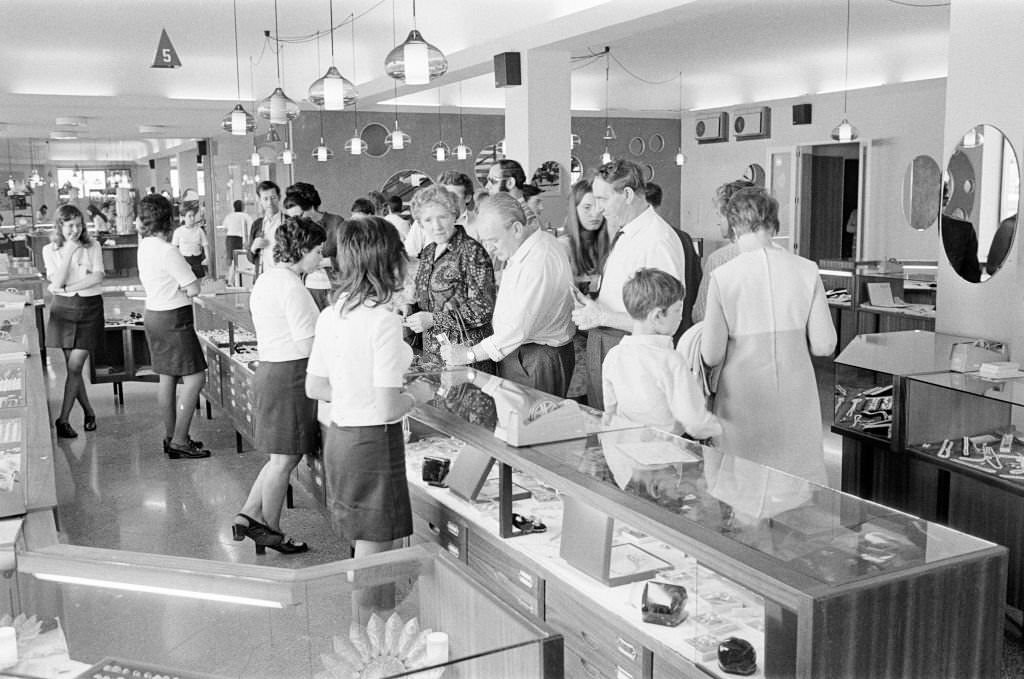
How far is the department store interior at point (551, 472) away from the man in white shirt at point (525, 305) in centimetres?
43

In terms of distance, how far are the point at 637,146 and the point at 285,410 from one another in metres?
15.9

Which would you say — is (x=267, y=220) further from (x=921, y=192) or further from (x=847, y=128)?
(x=921, y=192)

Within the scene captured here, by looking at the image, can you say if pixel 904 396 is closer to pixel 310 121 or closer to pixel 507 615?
pixel 507 615

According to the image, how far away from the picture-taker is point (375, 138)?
1725 centimetres

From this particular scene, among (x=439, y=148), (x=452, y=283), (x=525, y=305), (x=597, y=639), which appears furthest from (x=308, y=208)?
(x=439, y=148)

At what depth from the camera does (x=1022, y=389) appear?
13.2ft

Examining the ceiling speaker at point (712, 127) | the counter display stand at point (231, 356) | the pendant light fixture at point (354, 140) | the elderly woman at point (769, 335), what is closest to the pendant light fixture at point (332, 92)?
the counter display stand at point (231, 356)

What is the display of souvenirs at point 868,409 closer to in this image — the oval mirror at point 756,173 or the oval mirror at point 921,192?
the oval mirror at point 921,192

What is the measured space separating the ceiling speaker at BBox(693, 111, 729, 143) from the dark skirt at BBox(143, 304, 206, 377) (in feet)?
44.2

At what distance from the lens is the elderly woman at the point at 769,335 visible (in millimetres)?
3756

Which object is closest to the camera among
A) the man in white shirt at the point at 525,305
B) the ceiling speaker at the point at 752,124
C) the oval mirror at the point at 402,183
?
the man in white shirt at the point at 525,305

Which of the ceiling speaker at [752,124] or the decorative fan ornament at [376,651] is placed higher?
the ceiling speaker at [752,124]

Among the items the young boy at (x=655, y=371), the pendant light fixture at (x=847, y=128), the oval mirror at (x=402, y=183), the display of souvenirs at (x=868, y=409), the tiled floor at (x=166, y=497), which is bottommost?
the tiled floor at (x=166, y=497)

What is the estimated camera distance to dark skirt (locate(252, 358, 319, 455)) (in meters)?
4.76
